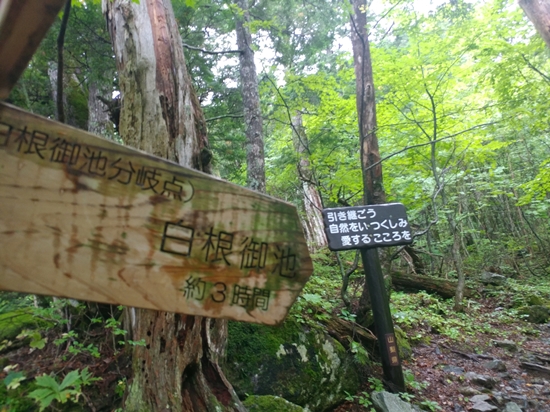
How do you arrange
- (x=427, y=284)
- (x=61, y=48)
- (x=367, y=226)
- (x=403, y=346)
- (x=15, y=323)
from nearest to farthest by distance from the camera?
(x=61, y=48)
(x=15, y=323)
(x=367, y=226)
(x=403, y=346)
(x=427, y=284)

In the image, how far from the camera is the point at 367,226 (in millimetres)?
4199

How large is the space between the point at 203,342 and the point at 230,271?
195cm

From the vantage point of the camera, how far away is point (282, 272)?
0.97 metres

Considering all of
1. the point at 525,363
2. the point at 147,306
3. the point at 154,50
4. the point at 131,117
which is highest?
the point at 154,50

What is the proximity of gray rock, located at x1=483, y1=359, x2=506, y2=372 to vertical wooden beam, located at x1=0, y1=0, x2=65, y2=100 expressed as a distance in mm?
6538

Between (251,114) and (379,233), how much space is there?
3.01m

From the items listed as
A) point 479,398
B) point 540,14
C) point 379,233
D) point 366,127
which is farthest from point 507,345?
point 540,14

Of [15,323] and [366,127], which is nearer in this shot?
[15,323]

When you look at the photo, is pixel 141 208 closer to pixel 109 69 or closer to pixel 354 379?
pixel 354 379

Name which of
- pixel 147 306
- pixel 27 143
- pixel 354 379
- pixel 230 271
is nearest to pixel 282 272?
pixel 230 271

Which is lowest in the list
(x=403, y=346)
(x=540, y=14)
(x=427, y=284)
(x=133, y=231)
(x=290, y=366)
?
(x=403, y=346)

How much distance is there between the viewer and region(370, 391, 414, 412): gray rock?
357 centimetres

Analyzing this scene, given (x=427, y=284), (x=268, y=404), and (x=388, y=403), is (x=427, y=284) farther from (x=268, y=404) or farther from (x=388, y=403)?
(x=268, y=404)

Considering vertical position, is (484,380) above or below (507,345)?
below
